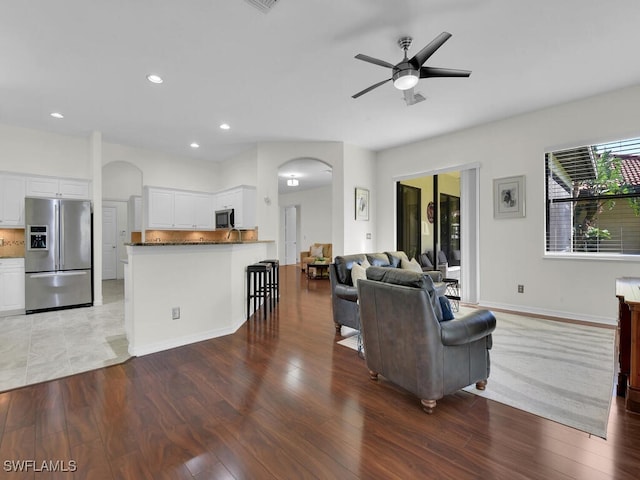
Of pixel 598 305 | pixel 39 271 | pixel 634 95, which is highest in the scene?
pixel 634 95

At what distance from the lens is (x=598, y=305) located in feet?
13.2

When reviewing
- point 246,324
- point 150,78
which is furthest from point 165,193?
point 246,324

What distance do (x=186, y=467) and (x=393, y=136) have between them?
18.0 feet

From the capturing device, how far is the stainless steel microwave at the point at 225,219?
627 centimetres

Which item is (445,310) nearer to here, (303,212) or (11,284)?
(11,284)

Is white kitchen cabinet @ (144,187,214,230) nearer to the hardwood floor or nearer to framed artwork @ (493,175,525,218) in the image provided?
the hardwood floor

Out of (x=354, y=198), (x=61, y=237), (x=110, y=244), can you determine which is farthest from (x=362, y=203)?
(x=110, y=244)

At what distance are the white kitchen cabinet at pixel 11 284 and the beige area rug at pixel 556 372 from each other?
5055 millimetres

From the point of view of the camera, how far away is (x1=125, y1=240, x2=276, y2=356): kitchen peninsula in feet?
9.95

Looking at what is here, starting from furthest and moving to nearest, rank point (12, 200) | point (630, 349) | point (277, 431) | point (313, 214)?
point (313, 214) → point (12, 200) → point (630, 349) → point (277, 431)

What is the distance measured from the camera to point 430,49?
2.48m

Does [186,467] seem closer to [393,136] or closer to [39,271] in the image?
[39,271]

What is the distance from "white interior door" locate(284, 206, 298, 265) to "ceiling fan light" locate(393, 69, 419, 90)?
9.51 metres

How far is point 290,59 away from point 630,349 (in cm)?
381
